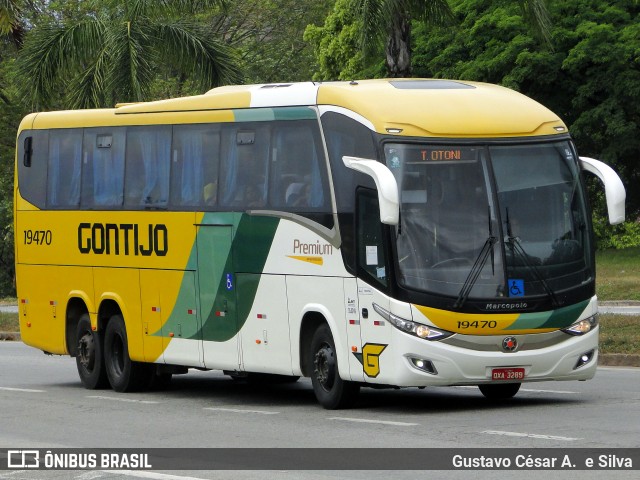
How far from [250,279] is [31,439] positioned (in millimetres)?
3923

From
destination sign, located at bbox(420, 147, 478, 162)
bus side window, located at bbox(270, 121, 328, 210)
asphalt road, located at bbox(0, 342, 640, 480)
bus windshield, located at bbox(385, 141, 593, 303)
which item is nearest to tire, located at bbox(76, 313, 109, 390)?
asphalt road, located at bbox(0, 342, 640, 480)

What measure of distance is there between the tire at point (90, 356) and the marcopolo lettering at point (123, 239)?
1.05 metres

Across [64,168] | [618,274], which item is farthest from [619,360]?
[618,274]

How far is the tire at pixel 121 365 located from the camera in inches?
758

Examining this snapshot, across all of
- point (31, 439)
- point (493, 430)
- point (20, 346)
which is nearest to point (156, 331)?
point (31, 439)

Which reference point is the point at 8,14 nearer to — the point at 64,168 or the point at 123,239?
the point at 64,168

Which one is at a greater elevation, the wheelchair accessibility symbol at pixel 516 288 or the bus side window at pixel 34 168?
the bus side window at pixel 34 168

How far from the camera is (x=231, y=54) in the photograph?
103 feet

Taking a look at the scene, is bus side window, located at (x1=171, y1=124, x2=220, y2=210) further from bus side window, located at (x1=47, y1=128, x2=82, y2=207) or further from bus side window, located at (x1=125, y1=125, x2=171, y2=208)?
bus side window, located at (x1=47, y1=128, x2=82, y2=207)

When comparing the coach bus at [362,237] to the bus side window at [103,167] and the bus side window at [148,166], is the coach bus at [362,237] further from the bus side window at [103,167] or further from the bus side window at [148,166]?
the bus side window at [103,167]

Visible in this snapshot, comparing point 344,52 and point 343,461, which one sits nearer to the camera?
point 343,461

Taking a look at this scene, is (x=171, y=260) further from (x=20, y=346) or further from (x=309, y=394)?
(x=20, y=346)

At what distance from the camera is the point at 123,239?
19.2 m

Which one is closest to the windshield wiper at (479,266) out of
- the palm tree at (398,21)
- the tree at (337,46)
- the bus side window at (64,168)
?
the bus side window at (64,168)
